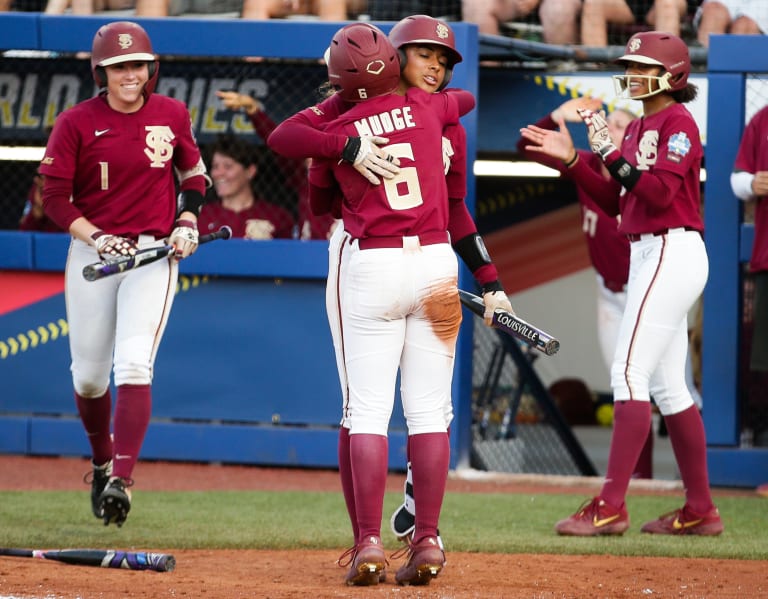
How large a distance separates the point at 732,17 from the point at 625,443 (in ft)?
11.7

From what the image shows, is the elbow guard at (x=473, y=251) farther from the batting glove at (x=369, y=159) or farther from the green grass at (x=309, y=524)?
the green grass at (x=309, y=524)

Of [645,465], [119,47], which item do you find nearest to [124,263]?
[119,47]

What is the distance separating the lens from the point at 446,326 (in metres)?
4.34

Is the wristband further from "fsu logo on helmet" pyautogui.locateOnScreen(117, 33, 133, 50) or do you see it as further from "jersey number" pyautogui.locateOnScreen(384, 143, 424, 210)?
"fsu logo on helmet" pyautogui.locateOnScreen(117, 33, 133, 50)

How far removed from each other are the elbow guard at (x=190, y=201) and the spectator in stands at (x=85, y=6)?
2.87 meters

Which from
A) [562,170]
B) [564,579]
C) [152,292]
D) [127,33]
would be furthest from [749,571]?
[127,33]

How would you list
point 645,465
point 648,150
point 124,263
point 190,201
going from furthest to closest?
point 645,465, point 190,201, point 648,150, point 124,263

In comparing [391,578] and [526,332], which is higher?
[526,332]

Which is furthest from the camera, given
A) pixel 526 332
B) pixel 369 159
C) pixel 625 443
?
pixel 625 443

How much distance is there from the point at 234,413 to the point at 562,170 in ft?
9.57

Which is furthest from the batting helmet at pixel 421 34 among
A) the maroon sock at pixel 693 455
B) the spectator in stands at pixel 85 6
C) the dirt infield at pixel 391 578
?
the spectator in stands at pixel 85 6

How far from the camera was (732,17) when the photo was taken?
26.2ft

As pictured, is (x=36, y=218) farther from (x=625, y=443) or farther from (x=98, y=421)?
(x=625, y=443)

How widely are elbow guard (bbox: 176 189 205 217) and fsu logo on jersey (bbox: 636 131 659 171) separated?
190 cm
